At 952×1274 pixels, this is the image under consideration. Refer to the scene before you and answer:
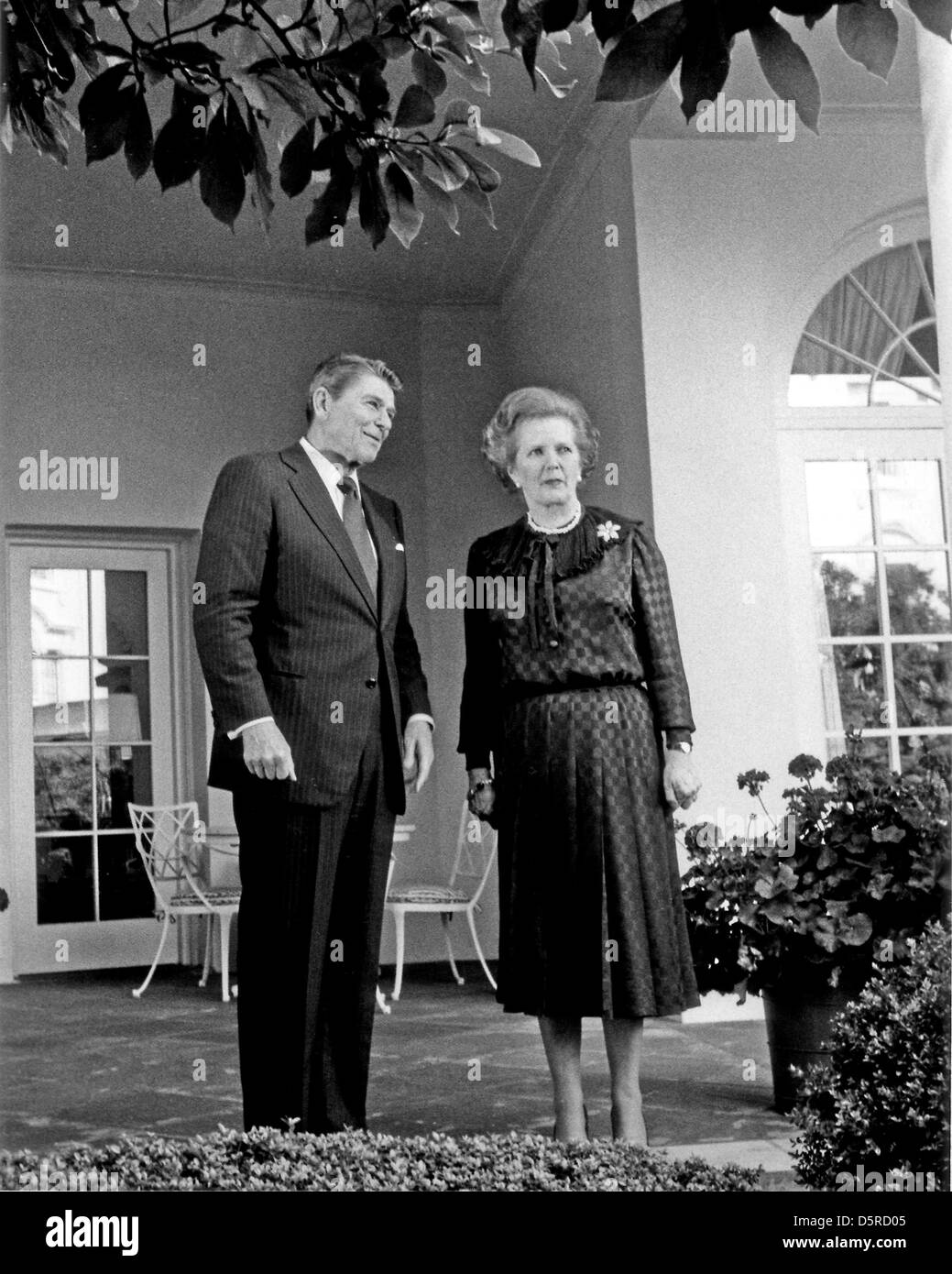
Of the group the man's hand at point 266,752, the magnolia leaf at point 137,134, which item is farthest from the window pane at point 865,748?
the magnolia leaf at point 137,134

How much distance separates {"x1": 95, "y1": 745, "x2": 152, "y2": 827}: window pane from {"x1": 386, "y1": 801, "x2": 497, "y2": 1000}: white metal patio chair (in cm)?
151

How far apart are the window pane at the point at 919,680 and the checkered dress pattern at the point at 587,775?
8.02ft

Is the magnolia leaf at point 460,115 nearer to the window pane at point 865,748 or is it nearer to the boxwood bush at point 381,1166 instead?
the boxwood bush at point 381,1166

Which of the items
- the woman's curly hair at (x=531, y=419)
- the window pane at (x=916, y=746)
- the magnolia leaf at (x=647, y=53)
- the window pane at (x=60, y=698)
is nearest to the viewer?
the magnolia leaf at (x=647, y=53)

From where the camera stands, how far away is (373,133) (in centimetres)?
241

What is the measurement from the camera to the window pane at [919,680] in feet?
17.0

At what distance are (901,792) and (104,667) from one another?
184 inches

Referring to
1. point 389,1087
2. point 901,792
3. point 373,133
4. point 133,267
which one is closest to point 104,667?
point 133,267

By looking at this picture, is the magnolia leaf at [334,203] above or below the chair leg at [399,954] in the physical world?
above

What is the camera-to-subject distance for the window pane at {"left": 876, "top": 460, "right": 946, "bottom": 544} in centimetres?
512

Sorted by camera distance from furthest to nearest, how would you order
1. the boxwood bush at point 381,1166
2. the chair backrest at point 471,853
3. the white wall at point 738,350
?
the chair backrest at point 471,853 → the white wall at point 738,350 → the boxwood bush at point 381,1166

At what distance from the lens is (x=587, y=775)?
9.45 feet

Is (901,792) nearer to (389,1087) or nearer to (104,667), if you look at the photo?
(389,1087)

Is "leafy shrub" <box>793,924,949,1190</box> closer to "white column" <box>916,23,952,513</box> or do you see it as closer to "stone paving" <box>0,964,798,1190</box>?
"stone paving" <box>0,964,798,1190</box>
